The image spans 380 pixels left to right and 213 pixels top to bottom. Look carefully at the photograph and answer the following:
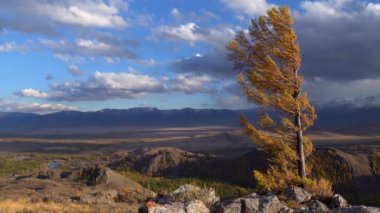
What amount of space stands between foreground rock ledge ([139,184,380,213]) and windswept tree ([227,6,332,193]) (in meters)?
2.67

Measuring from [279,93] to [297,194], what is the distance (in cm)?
527

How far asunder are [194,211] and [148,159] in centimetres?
6653

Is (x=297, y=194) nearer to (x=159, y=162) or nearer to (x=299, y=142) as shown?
(x=299, y=142)

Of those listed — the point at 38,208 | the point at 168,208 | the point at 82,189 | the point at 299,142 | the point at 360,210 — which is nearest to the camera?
the point at 360,210

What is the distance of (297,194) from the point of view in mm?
22906

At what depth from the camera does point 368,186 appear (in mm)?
57625

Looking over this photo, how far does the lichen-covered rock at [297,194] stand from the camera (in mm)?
22656

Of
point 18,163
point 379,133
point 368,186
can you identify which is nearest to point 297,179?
point 368,186

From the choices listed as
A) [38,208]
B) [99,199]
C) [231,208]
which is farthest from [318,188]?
[99,199]

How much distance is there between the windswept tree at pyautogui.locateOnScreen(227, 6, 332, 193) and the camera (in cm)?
2575

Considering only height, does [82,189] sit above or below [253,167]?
below

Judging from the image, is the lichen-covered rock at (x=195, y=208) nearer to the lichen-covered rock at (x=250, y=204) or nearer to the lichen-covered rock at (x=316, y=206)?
the lichen-covered rock at (x=250, y=204)

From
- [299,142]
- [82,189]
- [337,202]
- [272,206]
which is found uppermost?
[299,142]

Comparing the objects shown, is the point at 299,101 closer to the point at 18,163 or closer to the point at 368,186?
the point at 368,186
